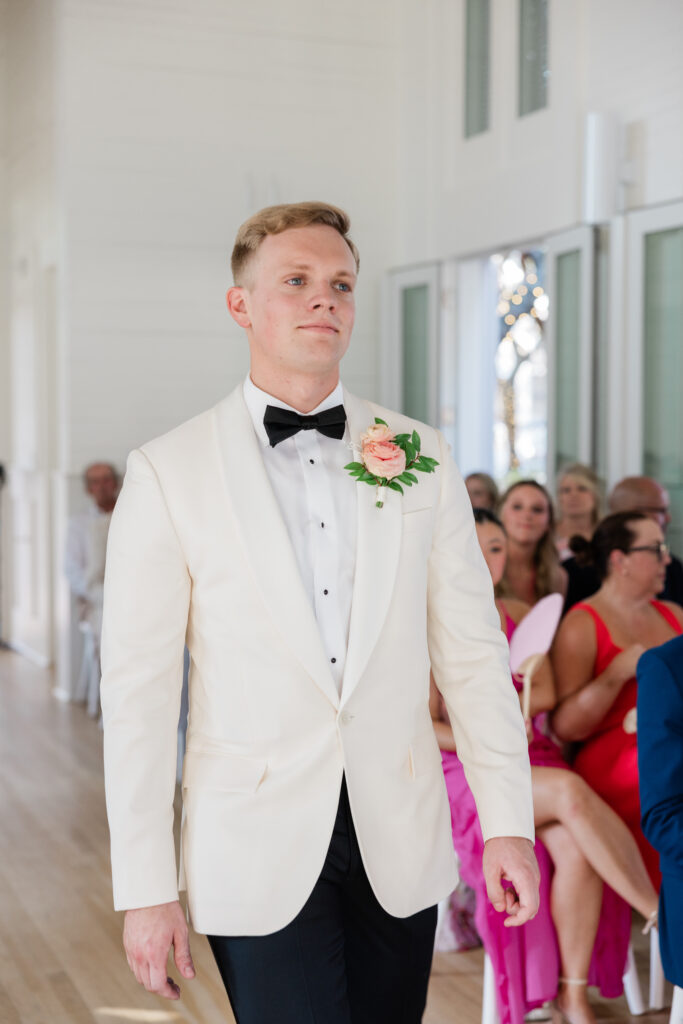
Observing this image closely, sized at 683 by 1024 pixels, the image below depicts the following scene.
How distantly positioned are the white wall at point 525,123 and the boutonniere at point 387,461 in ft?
13.5

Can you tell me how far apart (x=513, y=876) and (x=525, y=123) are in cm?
551

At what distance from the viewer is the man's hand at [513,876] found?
165 centimetres

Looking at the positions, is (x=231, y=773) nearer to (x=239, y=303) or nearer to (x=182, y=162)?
(x=239, y=303)

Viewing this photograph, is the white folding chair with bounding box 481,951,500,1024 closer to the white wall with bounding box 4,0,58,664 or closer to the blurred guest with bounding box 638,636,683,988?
the blurred guest with bounding box 638,636,683,988

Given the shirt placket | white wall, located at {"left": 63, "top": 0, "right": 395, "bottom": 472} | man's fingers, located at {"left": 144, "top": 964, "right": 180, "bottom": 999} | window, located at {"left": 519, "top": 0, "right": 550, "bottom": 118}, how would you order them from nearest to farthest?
man's fingers, located at {"left": 144, "top": 964, "right": 180, "bottom": 999}, the shirt placket, window, located at {"left": 519, "top": 0, "right": 550, "bottom": 118}, white wall, located at {"left": 63, "top": 0, "right": 395, "bottom": 472}

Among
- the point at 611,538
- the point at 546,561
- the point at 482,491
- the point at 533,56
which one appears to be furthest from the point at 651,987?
the point at 533,56

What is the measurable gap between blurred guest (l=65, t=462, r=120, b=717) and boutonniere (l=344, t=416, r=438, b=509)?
5.42 metres

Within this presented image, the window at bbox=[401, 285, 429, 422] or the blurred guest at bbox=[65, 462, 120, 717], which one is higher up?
the window at bbox=[401, 285, 429, 422]

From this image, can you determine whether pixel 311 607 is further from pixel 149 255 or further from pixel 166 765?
pixel 149 255

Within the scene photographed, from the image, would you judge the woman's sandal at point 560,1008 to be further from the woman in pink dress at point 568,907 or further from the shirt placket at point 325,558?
the shirt placket at point 325,558

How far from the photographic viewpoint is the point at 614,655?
3477 mm

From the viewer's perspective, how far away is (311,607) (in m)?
1.65

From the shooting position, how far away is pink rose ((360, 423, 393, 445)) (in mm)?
1769

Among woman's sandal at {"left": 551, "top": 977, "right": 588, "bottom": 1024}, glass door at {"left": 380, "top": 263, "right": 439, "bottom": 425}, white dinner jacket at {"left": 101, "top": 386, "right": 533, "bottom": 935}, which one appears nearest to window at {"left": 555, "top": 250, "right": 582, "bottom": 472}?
glass door at {"left": 380, "top": 263, "right": 439, "bottom": 425}
